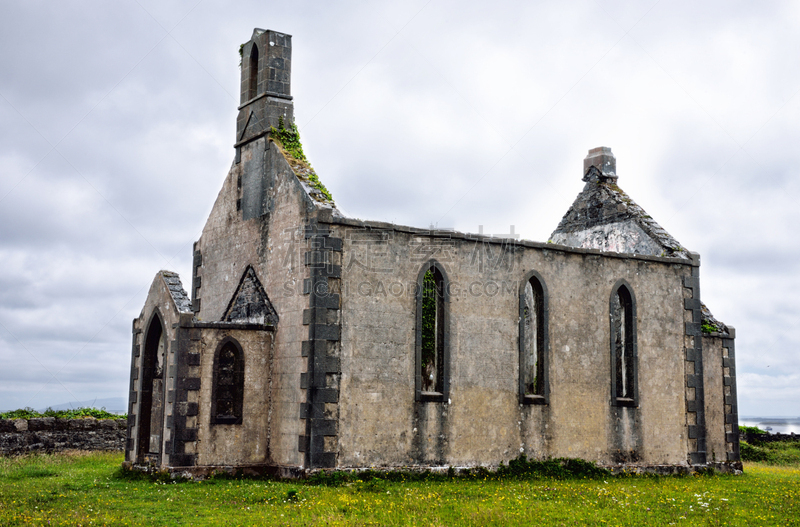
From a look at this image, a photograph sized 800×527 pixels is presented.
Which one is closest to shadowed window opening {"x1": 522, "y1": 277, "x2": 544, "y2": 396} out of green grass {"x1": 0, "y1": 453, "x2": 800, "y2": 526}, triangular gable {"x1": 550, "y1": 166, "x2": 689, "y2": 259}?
green grass {"x1": 0, "y1": 453, "x2": 800, "y2": 526}

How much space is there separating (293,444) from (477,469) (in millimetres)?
4187

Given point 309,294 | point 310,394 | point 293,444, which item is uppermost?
point 309,294

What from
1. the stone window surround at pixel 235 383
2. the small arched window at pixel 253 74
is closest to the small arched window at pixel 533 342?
the stone window surround at pixel 235 383

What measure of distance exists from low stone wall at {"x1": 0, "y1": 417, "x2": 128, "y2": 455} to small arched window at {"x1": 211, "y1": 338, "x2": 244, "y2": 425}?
23.9 ft

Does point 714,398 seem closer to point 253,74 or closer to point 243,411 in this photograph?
point 243,411

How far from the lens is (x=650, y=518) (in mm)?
13438

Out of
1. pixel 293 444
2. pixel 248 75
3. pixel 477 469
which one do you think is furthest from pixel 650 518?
pixel 248 75

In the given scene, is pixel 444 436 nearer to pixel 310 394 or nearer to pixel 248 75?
pixel 310 394

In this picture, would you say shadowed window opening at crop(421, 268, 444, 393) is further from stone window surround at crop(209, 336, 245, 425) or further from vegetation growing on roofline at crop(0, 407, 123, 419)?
vegetation growing on roofline at crop(0, 407, 123, 419)

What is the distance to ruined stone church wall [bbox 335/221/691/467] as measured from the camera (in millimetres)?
16719

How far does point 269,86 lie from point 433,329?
7.09 m

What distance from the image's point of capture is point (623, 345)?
20859 millimetres

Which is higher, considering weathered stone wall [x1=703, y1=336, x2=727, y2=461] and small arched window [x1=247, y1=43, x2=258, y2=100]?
small arched window [x1=247, y1=43, x2=258, y2=100]

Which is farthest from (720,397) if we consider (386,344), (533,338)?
(386,344)
